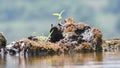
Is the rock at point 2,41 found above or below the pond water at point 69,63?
above

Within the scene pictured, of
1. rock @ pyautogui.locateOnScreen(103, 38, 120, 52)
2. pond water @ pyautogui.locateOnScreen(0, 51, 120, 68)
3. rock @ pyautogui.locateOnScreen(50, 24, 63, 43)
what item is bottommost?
pond water @ pyautogui.locateOnScreen(0, 51, 120, 68)

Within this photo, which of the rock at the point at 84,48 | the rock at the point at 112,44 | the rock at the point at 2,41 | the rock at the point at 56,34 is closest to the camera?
the rock at the point at 84,48

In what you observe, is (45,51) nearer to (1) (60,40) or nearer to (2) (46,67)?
(1) (60,40)

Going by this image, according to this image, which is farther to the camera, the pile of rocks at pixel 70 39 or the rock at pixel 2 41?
the rock at pixel 2 41

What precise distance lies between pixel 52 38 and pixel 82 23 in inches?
96.9

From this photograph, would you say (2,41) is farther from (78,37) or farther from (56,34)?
(78,37)

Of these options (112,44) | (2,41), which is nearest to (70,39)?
(112,44)

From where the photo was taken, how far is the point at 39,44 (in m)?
37.6

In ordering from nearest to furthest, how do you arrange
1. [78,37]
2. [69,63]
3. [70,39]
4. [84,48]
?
[69,63] → [84,48] → [70,39] → [78,37]

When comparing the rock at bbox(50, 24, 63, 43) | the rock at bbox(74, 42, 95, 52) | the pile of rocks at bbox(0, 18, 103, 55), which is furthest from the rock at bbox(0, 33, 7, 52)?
the rock at bbox(74, 42, 95, 52)

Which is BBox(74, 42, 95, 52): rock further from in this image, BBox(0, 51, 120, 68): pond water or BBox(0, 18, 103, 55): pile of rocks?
BBox(0, 51, 120, 68): pond water

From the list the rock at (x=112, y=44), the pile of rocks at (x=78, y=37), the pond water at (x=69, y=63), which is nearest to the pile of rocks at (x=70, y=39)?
the pile of rocks at (x=78, y=37)

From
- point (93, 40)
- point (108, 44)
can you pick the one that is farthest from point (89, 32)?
point (108, 44)

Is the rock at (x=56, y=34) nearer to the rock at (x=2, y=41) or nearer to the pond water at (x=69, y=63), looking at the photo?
the rock at (x=2, y=41)
